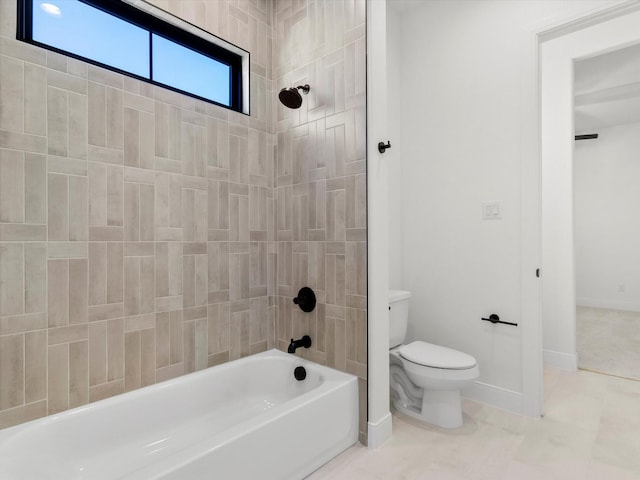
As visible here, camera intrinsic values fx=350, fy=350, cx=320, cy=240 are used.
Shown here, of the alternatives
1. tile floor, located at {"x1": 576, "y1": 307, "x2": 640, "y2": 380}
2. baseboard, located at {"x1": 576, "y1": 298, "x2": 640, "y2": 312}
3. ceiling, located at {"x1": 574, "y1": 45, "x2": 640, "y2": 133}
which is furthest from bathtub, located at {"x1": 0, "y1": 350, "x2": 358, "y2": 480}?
baseboard, located at {"x1": 576, "y1": 298, "x2": 640, "y2": 312}

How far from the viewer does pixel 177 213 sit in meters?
1.83

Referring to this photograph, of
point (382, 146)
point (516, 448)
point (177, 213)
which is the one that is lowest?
point (516, 448)

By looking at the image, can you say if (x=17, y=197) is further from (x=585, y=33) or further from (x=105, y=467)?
(x=585, y=33)

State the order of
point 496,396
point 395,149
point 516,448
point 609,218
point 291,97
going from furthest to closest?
point 609,218, point 395,149, point 496,396, point 291,97, point 516,448

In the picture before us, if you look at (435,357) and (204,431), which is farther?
(435,357)

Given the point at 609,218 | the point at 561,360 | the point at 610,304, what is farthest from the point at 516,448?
the point at 609,218

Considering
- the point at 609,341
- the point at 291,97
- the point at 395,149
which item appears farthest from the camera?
the point at 609,341

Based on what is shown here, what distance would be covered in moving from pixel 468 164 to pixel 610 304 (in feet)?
14.4

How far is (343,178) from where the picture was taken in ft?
6.28

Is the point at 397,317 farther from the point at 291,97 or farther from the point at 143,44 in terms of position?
the point at 143,44

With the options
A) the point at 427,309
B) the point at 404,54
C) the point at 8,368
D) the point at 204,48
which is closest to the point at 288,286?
the point at 427,309

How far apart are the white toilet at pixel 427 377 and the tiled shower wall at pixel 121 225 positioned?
88cm

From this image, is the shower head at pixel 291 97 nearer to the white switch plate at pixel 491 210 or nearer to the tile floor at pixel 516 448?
the white switch plate at pixel 491 210

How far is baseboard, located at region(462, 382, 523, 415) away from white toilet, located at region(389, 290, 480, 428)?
0.39 meters
